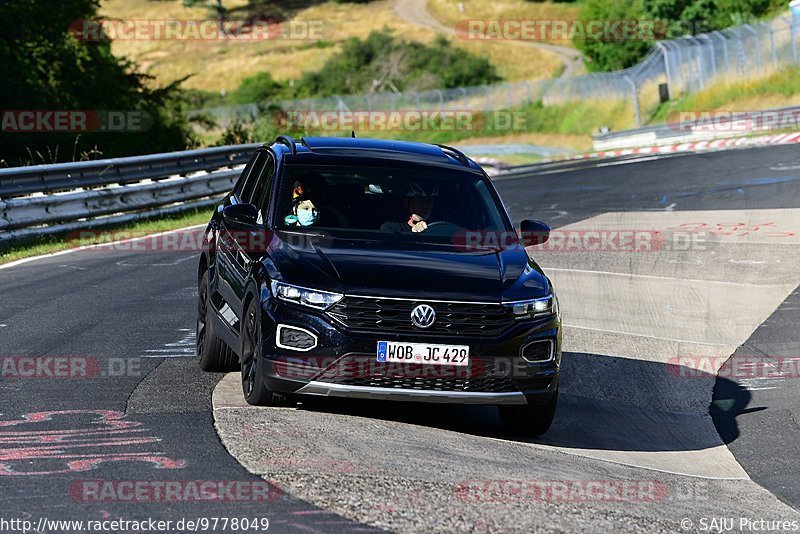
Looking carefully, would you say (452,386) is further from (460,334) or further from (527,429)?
(527,429)

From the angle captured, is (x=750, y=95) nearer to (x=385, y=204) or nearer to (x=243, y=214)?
(x=385, y=204)

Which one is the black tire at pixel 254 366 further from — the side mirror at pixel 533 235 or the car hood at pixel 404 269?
the side mirror at pixel 533 235

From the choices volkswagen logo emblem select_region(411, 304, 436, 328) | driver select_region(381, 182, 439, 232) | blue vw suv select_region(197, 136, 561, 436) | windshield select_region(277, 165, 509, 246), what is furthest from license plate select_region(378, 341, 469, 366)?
driver select_region(381, 182, 439, 232)

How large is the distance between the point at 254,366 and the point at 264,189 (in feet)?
6.11

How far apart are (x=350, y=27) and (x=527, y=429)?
11910cm

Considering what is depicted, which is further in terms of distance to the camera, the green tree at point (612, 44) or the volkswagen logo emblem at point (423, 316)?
the green tree at point (612, 44)

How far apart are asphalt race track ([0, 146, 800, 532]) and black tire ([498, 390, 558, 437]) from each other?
0.13 meters

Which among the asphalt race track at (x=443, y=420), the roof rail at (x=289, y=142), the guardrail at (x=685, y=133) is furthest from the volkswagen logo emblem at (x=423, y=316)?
the guardrail at (x=685, y=133)

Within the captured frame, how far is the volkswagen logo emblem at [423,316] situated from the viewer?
24.8 ft

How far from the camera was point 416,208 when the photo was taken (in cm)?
895

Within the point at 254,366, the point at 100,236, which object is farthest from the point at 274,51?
the point at 254,366

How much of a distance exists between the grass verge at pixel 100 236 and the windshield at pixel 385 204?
8950mm

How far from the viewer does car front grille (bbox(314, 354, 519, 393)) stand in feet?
24.7

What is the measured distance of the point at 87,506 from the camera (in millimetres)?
5777
